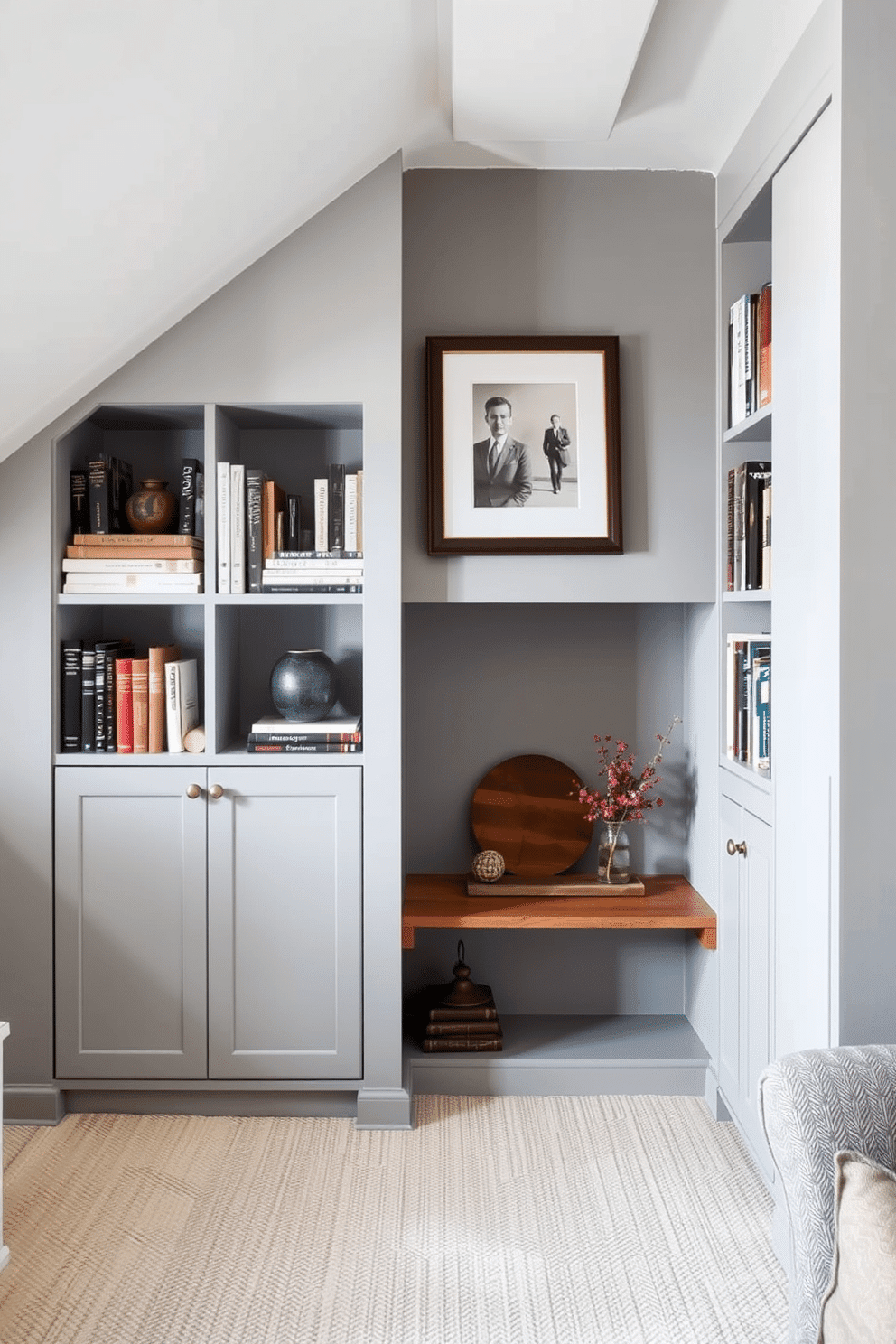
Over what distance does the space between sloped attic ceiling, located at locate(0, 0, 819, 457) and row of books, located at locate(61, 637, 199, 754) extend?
59 cm

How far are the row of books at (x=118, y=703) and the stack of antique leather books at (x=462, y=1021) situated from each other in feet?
3.35

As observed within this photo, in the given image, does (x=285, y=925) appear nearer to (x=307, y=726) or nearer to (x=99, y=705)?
(x=307, y=726)

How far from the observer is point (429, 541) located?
2730 mm

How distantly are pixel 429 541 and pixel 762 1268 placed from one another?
1803 millimetres

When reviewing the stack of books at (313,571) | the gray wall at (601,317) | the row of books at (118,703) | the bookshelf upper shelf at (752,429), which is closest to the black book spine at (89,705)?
the row of books at (118,703)

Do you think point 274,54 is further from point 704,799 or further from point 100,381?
point 704,799

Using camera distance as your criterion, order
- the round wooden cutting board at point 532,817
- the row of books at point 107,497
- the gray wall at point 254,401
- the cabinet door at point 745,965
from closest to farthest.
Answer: the cabinet door at point 745,965 < the gray wall at point 254,401 < the row of books at point 107,497 < the round wooden cutting board at point 532,817

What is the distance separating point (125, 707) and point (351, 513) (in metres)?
0.78

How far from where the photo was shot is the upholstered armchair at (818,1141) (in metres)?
1.33

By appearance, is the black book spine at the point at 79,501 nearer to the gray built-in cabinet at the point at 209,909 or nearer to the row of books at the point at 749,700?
the gray built-in cabinet at the point at 209,909

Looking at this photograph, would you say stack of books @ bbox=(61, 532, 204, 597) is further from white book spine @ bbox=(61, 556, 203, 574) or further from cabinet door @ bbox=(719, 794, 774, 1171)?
cabinet door @ bbox=(719, 794, 774, 1171)

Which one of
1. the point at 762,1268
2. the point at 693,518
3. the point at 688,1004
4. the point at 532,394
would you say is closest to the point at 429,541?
the point at 532,394

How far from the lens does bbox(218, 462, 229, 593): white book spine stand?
2.67 m

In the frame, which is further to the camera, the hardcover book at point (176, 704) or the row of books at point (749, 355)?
the hardcover book at point (176, 704)
